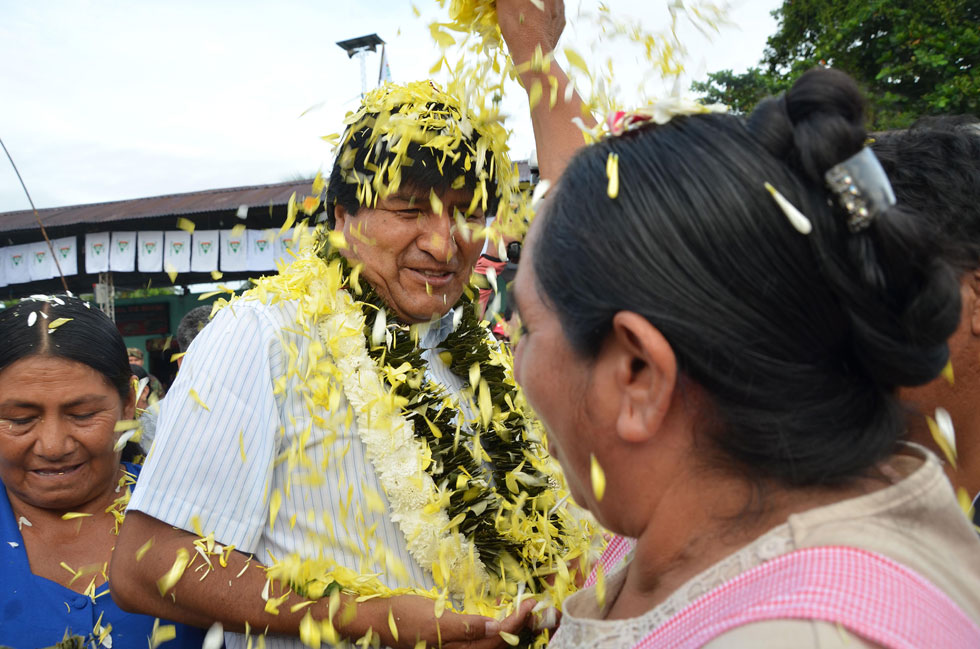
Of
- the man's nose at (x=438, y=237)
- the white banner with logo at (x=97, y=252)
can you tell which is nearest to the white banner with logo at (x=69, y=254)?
the white banner with logo at (x=97, y=252)

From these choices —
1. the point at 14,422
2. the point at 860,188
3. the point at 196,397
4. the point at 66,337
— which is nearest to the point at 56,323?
the point at 66,337

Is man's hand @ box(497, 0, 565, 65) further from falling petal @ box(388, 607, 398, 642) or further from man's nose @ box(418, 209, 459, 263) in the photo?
falling petal @ box(388, 607, 398, 642)

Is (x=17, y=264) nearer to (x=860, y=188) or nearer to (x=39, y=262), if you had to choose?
(x=39, y=262)

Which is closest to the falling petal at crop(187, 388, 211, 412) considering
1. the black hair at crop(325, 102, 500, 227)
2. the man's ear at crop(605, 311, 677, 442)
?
the black hair at crop(325, 102, 500, 227)

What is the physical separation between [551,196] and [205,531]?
1.19 meters

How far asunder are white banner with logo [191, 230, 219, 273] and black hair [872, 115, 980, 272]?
13.4 meters

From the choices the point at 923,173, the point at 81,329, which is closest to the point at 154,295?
the point at 81,329

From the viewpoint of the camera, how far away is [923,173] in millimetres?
1879

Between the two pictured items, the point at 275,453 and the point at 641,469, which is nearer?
the point at 641,469

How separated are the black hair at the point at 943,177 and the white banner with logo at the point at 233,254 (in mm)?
13078

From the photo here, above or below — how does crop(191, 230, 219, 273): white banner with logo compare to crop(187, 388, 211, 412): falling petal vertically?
below

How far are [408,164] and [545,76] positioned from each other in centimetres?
51

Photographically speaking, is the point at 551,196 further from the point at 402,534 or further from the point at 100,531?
the point at 100,531

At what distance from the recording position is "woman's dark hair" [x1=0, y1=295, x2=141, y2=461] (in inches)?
95.5
